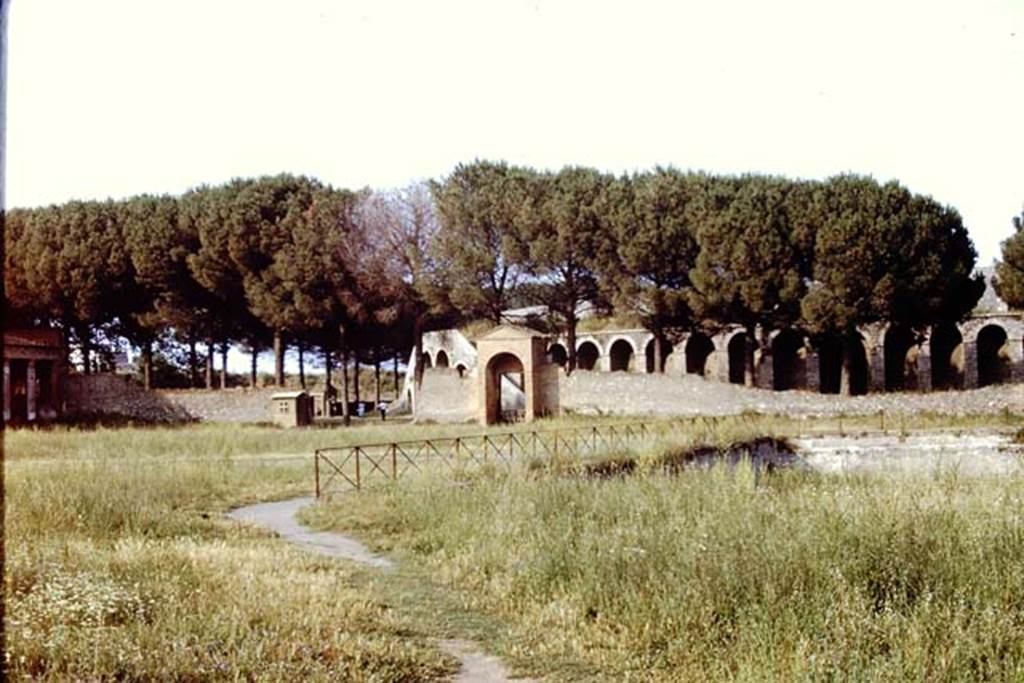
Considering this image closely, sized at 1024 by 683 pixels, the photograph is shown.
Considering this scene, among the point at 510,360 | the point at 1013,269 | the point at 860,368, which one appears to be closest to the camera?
the point at 1013,269

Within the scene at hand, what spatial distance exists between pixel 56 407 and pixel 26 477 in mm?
27329

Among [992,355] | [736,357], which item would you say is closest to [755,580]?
[992,355]

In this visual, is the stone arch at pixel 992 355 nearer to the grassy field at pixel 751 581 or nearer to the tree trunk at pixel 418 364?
the tree trunk at pixel 418 364

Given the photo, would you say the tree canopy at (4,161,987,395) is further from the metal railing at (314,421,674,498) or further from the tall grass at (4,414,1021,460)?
the metal railing at (314,421,674,498)

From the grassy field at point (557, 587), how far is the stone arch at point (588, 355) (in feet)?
126

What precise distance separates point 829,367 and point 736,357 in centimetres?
472

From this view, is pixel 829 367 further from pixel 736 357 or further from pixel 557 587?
pixel 557 587

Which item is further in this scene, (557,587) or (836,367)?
(836,367)

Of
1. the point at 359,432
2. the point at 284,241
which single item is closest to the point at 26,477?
the point at 359,432

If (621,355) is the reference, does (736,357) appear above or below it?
below

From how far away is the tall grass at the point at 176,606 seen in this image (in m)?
6.11

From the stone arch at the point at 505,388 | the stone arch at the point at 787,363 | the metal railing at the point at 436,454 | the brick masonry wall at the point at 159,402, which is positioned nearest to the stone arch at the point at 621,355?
the stone arch at the point at 787,363

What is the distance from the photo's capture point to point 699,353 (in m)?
48.0

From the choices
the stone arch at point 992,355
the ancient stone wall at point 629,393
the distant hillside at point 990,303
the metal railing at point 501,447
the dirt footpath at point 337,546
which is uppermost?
the distant hillside at point 990,303
